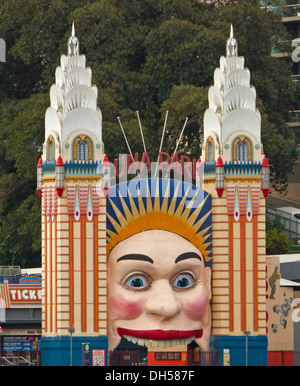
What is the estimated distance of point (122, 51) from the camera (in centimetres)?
7950

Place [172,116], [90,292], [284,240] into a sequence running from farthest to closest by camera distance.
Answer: [284,240]
[172,116]
[90,292]

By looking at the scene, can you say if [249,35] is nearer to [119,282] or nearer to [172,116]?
[172,116]

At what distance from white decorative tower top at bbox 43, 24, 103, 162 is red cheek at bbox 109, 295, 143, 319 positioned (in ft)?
17.7

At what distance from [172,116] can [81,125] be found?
71.4 feet

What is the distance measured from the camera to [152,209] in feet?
179

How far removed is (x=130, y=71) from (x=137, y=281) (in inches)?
1106

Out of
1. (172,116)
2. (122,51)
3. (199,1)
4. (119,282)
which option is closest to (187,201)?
(119,282)

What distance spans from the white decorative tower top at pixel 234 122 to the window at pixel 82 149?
4.90 metres

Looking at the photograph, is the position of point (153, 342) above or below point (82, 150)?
below

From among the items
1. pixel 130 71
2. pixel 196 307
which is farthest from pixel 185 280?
pixel 130 71

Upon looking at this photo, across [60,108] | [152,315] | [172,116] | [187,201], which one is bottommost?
[152,315]

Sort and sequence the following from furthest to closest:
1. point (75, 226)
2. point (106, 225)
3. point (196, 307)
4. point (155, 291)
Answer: point (106, 225), point (196, 307), point (75, 226), point (155, 291)

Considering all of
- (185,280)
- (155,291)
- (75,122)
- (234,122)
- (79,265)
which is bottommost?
(155,291)

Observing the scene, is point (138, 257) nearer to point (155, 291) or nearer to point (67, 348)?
point (155, 291)
